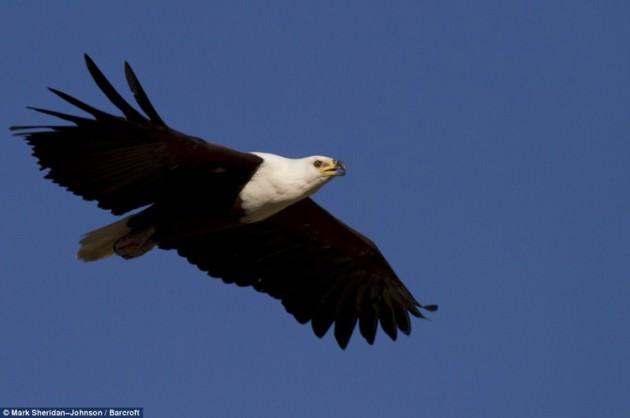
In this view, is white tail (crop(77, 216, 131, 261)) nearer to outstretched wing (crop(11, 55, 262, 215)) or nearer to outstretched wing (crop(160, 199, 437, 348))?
outstretched wing (crop(11, 55, 262, 215))

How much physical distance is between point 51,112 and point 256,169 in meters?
2.15

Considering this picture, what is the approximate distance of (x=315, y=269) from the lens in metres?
15.2

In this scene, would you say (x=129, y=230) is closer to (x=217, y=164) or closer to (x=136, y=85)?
(x=217, y=164)

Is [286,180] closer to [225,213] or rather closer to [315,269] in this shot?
[225,213]

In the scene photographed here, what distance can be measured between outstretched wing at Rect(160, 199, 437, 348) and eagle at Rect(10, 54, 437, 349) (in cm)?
1

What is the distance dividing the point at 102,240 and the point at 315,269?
2594 millimetres

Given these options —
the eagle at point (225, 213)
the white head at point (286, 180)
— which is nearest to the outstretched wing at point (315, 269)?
the eagle at point (225, 213)

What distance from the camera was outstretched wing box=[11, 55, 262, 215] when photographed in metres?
12.4

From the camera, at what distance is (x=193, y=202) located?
44.2 ft

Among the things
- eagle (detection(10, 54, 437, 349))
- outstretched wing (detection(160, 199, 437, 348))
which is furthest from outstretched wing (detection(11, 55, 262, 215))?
outstretched wing (detection(160, 199, 437, 348))

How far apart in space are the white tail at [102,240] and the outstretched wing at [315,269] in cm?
106

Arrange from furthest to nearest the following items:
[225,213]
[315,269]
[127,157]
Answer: [315,269], [225,213], [127,157]

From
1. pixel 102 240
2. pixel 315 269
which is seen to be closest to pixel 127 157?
pixel 102 240

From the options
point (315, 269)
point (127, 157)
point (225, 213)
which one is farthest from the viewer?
point (315, 269)
